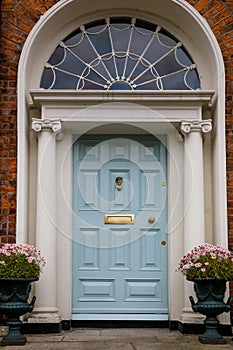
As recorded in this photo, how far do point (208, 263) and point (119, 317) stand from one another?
1439 millimetres

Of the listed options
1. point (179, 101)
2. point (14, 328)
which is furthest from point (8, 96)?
point (14, 328)

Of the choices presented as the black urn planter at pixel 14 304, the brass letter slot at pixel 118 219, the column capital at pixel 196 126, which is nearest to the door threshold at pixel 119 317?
the black urn planter at pixel 14 304

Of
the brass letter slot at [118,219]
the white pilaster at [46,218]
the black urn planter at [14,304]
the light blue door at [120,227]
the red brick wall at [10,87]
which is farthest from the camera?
the brass letter slot at [118,219]

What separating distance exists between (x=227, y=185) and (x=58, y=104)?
2.14 metres

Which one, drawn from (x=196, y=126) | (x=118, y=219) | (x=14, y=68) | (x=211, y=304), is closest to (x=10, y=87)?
(x=14, y=68)

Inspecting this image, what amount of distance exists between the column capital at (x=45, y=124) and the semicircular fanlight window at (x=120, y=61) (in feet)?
1.77

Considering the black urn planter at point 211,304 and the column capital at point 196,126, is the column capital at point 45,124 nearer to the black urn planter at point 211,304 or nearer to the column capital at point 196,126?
→ the column capital at point 196,126

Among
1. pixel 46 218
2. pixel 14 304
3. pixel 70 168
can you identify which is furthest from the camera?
pixel 70 168

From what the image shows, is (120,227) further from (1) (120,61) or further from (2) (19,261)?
(1) (120,61)

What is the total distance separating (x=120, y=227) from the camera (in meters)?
6.98

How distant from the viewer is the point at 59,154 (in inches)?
274

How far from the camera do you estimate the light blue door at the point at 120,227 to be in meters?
6.88

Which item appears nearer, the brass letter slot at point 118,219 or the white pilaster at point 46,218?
the white pilaster at point 46,218

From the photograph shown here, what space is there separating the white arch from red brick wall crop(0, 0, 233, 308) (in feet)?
0.30
